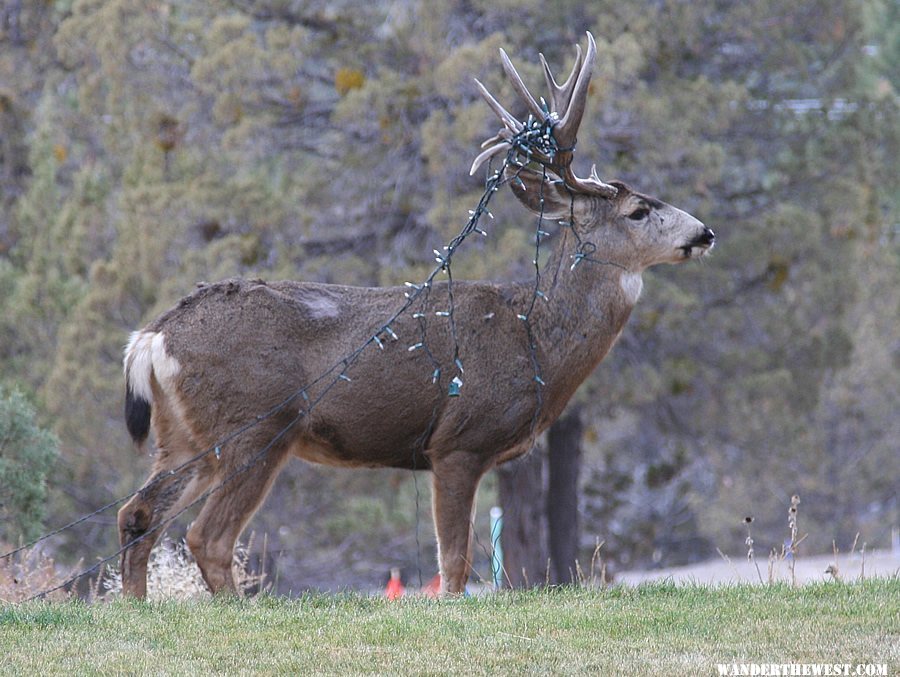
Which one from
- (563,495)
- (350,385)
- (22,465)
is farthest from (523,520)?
(350,385)

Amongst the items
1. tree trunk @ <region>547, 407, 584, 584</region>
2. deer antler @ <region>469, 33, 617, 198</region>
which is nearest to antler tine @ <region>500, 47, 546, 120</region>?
deer antler @ <region>469, 33, 617, 198</region>

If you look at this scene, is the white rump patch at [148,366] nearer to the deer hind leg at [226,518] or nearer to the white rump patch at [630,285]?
the deer hind leg at [226,518]

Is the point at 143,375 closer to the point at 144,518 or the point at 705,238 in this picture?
the point at 144,518

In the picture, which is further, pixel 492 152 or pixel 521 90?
pixel 521 90

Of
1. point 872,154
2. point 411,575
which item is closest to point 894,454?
point 411,575

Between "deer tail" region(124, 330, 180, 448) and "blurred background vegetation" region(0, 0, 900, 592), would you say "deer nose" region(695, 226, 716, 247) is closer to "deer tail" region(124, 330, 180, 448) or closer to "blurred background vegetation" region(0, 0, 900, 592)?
"deer tail" region(124, 330, 180, 448)

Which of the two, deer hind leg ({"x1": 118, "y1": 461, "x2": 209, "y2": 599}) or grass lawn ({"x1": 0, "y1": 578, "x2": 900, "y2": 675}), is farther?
deer hind leg ({"x1": 118, "y1": 461, "x2": 209, "y2": 599})

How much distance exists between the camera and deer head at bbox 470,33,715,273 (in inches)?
342

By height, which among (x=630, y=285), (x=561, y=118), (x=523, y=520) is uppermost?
(x=561, y=118)

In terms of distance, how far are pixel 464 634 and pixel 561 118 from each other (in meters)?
3.56

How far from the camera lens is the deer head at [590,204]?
8688 millimetres

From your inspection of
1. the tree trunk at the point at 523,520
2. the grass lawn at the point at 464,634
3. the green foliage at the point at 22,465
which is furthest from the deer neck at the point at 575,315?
the tree trunk at the point at 523,520

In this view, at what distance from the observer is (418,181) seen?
17.1 m

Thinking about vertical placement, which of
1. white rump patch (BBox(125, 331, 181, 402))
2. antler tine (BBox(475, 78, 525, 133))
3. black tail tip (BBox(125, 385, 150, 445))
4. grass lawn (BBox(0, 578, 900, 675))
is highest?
antler tine (BBox(475, 78, 525, 133))
